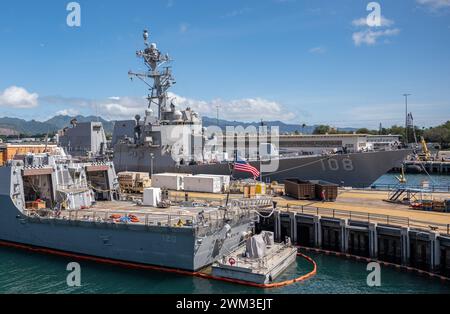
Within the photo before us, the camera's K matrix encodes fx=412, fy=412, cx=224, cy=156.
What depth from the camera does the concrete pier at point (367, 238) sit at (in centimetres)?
1853

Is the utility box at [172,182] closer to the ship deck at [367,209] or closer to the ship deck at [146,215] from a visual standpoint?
the ship deck at [367,209]

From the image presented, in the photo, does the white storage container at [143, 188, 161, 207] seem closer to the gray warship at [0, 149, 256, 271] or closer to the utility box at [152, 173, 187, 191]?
the gray warship at [0, 149, 256, 271]

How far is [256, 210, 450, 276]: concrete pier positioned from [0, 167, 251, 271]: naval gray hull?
3.04 m

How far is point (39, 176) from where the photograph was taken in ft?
84.9

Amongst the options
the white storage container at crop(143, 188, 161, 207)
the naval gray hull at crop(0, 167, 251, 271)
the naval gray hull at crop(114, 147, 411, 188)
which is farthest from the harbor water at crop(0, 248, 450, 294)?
the naval gray hull at crop(114, 147, 411, 188)

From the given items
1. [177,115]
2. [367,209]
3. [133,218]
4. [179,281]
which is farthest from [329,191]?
[177,115]

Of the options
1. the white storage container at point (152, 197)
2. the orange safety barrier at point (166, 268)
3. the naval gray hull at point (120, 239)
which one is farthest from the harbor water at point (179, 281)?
the white storage container at point (152, 197)

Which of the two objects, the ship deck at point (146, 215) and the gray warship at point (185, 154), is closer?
the ship deck at point (146, 215)

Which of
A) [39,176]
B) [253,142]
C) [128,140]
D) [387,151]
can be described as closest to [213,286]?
[39,176]

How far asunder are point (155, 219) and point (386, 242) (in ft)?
38.4

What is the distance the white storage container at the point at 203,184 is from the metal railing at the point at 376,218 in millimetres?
7836

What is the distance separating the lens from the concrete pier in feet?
60.8

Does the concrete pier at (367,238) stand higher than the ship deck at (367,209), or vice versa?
the ship deck at (367,209)
